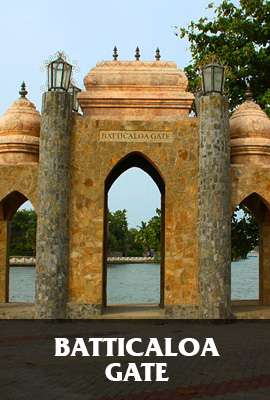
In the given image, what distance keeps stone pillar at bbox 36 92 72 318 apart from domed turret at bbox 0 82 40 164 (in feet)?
4.27

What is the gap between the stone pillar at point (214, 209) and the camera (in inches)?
592

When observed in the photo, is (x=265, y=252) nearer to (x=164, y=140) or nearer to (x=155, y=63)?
(x=164, y=140)

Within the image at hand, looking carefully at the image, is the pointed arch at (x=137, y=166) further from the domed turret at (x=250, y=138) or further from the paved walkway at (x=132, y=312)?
the paved walkway at (x=132, y=312)

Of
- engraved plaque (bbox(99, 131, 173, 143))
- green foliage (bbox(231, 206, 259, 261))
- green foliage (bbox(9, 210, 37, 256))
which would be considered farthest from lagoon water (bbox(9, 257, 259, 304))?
green foliage (bbox(9, 210, 37, 256))

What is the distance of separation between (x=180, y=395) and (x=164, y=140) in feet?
29.2

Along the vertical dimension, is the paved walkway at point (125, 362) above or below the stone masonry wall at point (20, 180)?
below

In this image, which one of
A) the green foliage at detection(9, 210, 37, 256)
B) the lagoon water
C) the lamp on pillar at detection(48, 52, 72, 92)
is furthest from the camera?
the green foliage at detection(9, 210, 37, 256)

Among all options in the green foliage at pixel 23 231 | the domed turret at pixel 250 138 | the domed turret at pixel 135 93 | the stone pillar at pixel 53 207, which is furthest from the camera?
the green foliage at pixel 23 231

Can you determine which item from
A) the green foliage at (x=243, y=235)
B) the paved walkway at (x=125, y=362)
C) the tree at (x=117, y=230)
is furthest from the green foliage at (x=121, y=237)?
the paved walkway at (x=125, y=362)

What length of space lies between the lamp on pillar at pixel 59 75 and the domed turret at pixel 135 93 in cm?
105

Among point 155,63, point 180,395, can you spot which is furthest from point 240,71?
point 180,395

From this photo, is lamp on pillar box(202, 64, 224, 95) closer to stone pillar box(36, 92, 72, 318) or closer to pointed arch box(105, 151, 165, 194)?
pointed arch box(105, 151, 165, 194)

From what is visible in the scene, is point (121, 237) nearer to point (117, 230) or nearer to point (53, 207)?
point (117, 230)

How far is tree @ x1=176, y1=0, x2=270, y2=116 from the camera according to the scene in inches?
885
